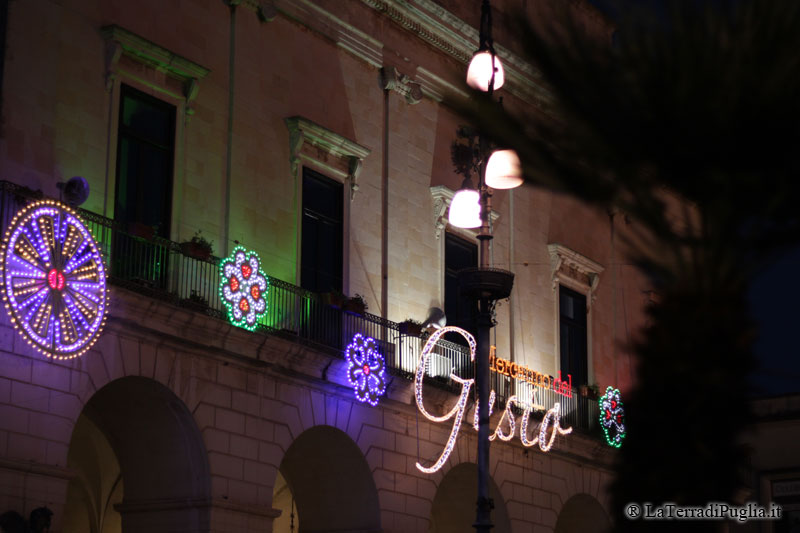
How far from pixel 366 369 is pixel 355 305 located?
1291 mm

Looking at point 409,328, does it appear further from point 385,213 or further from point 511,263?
point 511,263

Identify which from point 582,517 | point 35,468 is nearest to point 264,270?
point 35,468

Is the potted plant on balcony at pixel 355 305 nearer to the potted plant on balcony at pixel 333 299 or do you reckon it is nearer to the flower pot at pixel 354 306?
the flower pot at pixel 354 306

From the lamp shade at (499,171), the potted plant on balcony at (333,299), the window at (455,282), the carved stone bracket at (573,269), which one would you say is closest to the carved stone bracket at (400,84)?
the window at (455,282)

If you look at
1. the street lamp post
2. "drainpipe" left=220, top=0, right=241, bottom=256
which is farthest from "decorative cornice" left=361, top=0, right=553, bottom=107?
the street lamp post

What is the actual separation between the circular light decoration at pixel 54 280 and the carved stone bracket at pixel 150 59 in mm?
4017

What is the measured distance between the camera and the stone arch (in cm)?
3328

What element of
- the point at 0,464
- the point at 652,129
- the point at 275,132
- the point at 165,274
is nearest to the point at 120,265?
the point at 165,274

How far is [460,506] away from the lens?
2978 centimetres

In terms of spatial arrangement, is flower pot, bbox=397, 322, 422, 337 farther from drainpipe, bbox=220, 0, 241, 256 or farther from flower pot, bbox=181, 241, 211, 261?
flower pot, bbox=181, 241, 211, 261

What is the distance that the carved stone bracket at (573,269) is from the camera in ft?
111

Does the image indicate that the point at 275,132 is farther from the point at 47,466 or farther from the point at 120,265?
the point at 47,466

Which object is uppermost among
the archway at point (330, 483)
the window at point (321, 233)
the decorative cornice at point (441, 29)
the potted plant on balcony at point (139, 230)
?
the decorative cornice at point (441, 29)

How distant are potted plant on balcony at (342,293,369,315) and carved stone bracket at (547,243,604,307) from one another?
350 inches
